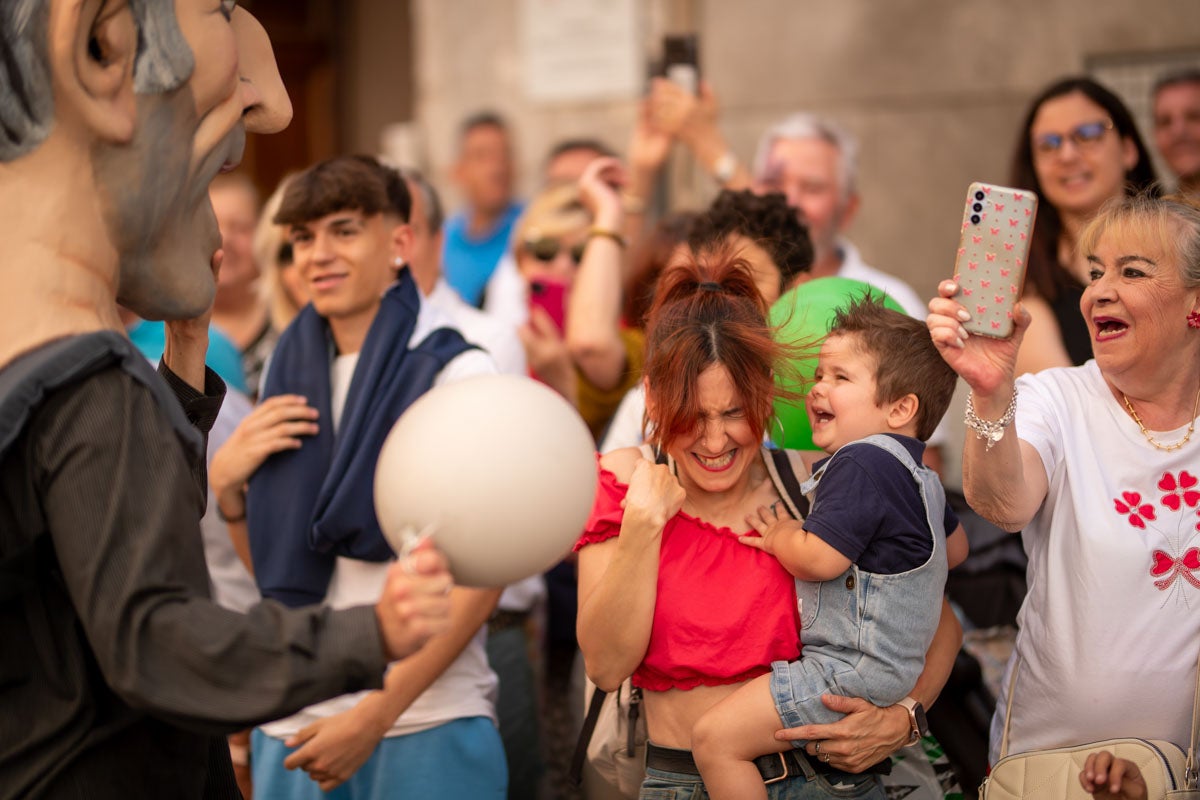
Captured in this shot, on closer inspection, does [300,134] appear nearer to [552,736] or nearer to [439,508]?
[552,736]

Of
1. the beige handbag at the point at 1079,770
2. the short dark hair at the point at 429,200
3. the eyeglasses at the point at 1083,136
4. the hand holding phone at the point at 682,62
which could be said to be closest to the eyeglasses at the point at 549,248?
the short dark hair at the point at 429,200

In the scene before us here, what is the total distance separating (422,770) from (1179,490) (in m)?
1.81

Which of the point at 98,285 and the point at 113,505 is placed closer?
the point at 113,505

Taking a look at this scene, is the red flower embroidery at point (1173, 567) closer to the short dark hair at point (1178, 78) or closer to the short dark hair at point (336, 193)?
the short dark hair at point (336, 193)

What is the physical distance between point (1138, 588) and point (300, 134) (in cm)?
824

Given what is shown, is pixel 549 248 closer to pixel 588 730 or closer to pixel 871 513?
pixel 588 730

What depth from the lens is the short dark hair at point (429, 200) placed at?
411 centimetres

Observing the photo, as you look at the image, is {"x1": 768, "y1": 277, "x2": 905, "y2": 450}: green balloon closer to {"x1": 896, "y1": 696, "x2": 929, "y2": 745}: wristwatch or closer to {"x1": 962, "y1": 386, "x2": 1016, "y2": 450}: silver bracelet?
{"x1": 962, "y1": 386, "x2": 1016, "y2": 450}: silver bracelet

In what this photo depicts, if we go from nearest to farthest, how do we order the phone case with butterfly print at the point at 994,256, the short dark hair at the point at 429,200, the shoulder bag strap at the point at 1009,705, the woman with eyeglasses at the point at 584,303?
the phone case with butterfly print at the point at 994,256 < the shoulder bag strap at the point at 1009,705 < the woman with eyeglasses at the point at 584,303 < the short dark hair at the point at 429,200

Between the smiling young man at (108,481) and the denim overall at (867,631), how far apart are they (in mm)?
956

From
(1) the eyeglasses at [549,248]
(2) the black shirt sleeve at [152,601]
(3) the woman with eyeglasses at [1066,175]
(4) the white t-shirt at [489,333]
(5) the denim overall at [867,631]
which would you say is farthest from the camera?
(1) the eyeglasses at [549,248]

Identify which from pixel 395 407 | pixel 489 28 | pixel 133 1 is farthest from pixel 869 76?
pixel 133 1

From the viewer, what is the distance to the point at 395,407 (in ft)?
9.89

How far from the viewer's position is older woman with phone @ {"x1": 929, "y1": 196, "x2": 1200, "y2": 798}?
2455mm
